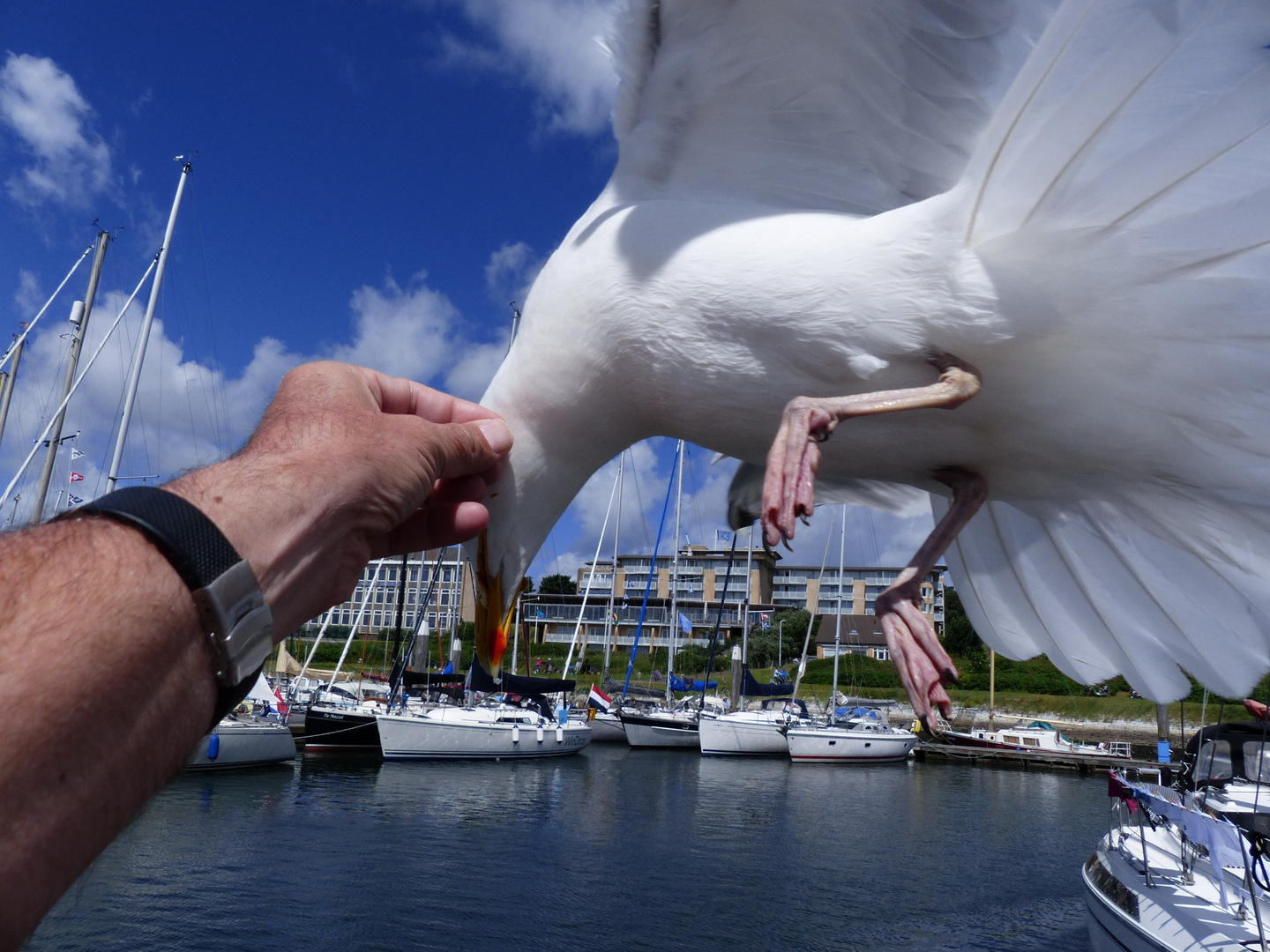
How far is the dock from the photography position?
25078mm

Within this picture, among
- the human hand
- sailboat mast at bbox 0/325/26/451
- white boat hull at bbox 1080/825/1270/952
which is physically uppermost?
sailboat mast at bbox 0/325/26/451

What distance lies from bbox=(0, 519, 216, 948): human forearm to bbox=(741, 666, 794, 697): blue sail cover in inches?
1118

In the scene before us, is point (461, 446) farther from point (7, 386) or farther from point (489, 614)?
point (7, 386)

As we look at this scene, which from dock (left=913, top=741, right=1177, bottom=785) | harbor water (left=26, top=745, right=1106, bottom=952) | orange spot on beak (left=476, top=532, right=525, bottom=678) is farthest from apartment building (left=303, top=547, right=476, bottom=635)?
dock (left=913, top=741, right=1177, bottom=785)

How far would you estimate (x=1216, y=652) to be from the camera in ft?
7.61

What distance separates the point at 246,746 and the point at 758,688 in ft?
51.9

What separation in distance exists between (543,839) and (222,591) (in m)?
15.7

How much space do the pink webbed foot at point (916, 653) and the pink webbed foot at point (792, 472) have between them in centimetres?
36

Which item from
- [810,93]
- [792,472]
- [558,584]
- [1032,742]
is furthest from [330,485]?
[558,584]

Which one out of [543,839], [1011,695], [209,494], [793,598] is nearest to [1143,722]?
[1011,695]

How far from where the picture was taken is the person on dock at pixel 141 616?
779 mm

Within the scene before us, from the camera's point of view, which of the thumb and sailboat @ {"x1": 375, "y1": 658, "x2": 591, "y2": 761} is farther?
sailboat @ {"x1": 375, "y1": 658, "x2": 591, "y2": 761}

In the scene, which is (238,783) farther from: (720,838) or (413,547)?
(413,547)

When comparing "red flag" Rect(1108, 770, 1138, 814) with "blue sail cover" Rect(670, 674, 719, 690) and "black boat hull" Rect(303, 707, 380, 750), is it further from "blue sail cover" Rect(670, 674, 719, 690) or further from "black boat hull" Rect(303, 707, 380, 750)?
"blue sail cover" Rect(670, 674, 719, 690)
